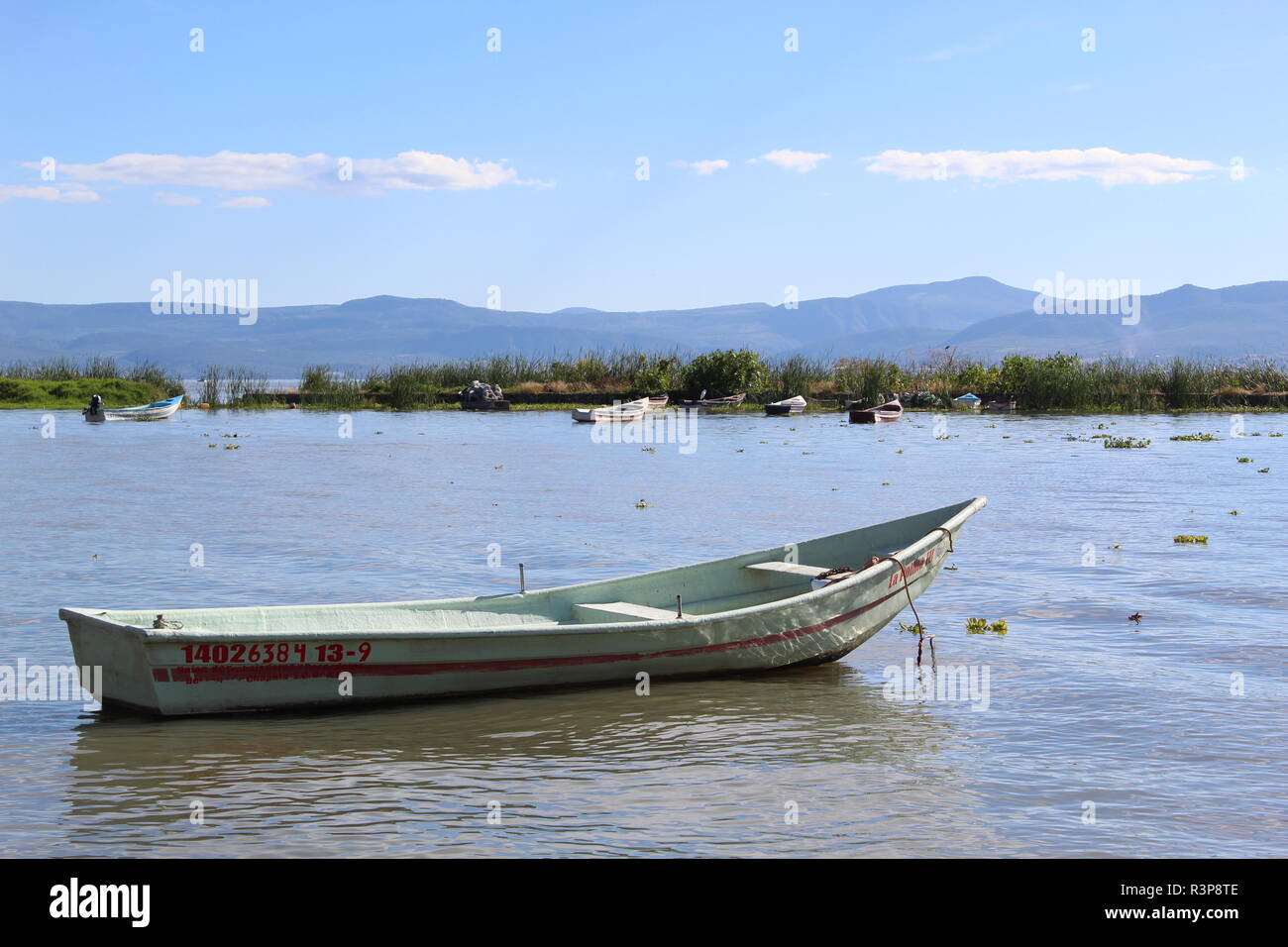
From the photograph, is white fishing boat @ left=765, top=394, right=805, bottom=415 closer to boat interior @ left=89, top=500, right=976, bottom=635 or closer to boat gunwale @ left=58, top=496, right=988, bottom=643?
boat interior @ left=89, top=500, right=976, bottom=635

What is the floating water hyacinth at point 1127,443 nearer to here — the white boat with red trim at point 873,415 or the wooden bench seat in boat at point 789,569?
the white boat with red trim at point 873,415

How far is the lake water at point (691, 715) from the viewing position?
7965 millimetres

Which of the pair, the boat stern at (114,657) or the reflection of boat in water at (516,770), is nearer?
the reflection of boat in water at (516,770)

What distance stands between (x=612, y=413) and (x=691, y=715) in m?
44.8

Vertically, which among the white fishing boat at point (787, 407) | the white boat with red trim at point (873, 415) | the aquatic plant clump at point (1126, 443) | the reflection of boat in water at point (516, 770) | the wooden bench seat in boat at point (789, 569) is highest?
the white fishing boat at point (787, 407)

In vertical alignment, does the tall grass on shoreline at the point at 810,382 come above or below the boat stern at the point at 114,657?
above

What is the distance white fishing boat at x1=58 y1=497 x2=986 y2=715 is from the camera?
32.8 feet

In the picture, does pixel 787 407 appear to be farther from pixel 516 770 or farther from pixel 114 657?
pixel 516 770

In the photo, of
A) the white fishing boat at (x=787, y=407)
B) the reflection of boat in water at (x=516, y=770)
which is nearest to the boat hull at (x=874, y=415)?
the white fishing boat at (x=787, y=407)

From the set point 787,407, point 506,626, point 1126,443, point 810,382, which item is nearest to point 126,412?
A: point 787,407

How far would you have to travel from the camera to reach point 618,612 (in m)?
12.0

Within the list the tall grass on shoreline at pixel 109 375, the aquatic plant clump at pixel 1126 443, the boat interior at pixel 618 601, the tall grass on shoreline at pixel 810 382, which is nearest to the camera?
the boat interior at pixel 618 601

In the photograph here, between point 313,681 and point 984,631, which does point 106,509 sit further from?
point 984,631

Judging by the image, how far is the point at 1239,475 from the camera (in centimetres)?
3173
